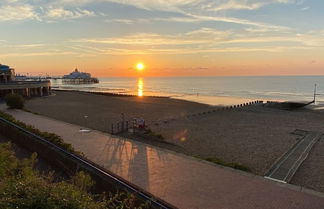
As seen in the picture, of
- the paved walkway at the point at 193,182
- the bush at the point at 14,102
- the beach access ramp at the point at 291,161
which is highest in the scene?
the bush at the point at 14,102

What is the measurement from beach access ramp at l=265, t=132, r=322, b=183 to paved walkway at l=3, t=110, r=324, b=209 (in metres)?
1.75

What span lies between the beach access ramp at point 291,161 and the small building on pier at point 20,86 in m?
43.5

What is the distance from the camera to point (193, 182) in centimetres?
935

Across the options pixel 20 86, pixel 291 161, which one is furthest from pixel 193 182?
pixel 20 86

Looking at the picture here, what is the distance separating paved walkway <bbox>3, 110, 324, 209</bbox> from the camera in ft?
26.2

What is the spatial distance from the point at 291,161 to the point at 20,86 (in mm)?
45843

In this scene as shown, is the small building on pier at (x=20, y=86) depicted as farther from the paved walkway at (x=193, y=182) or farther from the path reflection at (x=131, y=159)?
the paved walkway at (x=193, y=182)

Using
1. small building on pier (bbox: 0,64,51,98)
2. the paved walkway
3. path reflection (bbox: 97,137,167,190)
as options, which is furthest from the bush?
the paved walkway

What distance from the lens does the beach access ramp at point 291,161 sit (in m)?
11.2

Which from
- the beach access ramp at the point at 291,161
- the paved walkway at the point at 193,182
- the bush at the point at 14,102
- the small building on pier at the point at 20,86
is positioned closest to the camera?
the paved walkway at the point at 193,182

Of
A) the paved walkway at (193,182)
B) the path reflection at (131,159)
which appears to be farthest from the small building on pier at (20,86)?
the paved walkway at (193,182)

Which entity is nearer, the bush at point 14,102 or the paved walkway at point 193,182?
the paved walkway at point 193,182

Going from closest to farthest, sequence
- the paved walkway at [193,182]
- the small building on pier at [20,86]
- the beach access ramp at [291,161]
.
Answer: the paved walkway at [193,182] < the beach access ramp at [291,161] < the small building on pier at [20,86]

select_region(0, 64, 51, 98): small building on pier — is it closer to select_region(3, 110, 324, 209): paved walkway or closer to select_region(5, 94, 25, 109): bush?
select_region(5, 94, 25, 109): bush
